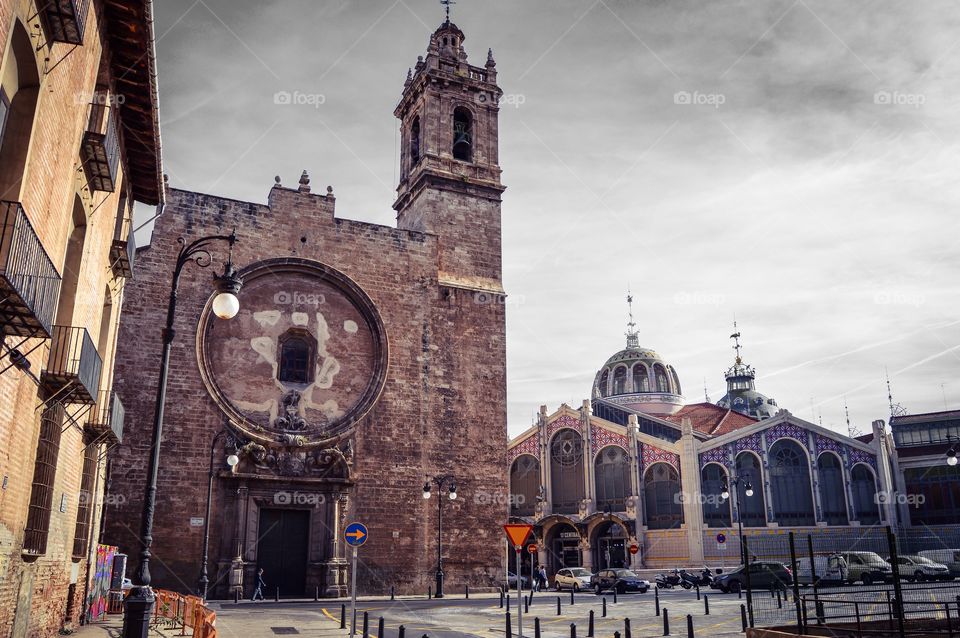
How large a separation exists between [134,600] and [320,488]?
1726cm

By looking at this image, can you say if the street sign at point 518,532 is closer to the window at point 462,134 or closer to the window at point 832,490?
the window at point 462,134

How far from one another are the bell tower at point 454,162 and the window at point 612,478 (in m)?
19.7

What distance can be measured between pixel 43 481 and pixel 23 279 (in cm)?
487

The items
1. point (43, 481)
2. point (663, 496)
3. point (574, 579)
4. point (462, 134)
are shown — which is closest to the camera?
point (43, 481)

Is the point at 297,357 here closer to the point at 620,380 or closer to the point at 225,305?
the point at 225,305

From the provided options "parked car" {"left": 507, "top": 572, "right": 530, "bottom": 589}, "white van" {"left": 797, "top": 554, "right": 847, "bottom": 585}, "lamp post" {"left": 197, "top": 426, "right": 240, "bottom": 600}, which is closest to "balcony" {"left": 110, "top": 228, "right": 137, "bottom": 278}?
"lamp post" {"left": 197, "top": 426, "right": 240, "bottom": 600}

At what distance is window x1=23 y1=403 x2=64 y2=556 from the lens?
11.3 metres

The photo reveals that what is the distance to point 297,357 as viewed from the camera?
2817 centimetres

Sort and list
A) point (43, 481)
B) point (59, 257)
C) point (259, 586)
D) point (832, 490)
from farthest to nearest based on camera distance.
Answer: point (832, 490)
point (259, 586)
point (43, 481)
point (59, 257)

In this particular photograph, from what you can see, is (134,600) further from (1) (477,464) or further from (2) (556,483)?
(2) (556,483)

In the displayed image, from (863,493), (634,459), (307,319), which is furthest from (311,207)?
(863,493)

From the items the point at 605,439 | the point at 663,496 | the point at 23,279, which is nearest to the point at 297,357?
the point at 23,279

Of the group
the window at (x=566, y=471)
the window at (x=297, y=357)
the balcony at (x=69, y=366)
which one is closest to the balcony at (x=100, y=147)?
the balcony at (x=69, y=366)

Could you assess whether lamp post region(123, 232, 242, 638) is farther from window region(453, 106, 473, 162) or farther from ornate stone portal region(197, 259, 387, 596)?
window region(453, 106, 473, 162)
